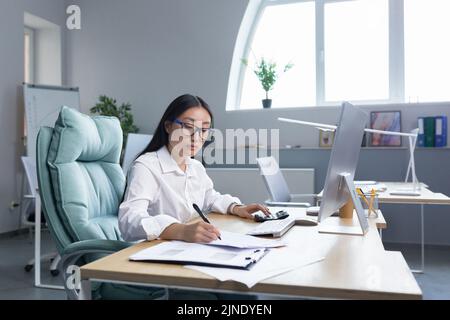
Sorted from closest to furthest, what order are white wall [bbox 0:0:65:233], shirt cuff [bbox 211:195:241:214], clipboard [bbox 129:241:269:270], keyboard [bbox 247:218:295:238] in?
clipboard [bbox 129:241:269:270] → keyboard [bbox 247:218:295:238] → shirt cuff [bbox 211:195:241:214] → white wall [bbox 0:0:65:233]

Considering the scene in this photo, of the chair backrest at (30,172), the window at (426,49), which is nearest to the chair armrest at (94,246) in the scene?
the chair backrest at (30,172)

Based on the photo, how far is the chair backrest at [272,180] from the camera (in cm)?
306

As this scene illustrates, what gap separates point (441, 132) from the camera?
160 inches

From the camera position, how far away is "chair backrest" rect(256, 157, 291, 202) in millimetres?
3064

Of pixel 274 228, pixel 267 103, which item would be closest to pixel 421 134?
pixel 267 103

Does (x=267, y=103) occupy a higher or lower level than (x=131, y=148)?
higher

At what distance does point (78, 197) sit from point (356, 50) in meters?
3.93

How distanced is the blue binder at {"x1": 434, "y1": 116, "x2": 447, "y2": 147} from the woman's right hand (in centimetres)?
362

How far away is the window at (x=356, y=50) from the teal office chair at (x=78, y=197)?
3.48 meters

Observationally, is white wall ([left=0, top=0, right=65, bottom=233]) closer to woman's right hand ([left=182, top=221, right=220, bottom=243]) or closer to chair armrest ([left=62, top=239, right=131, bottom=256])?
chair armrest ([left=62, top=239, right=131, bottom=256])

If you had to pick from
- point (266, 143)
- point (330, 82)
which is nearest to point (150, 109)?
point (266, 143)

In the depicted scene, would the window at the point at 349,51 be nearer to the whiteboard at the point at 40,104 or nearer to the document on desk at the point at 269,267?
the whiteboard at the point at 40,104

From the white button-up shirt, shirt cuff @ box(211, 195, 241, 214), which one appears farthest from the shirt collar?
shirt cuff @ box(211, 195, 241, 214)

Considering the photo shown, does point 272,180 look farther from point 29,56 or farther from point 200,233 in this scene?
point 29,56
